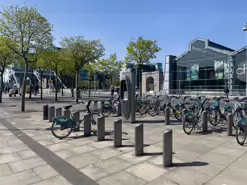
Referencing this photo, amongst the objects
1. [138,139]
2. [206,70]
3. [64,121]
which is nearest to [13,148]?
[64,121]

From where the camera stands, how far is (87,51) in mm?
16188

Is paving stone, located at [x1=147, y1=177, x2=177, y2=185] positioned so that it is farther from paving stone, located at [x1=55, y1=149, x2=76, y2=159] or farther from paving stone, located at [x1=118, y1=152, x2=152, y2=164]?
paving stone, located at [x1=55, y1=149, x2=76, y2=159]

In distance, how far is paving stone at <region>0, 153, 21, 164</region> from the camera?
413cm

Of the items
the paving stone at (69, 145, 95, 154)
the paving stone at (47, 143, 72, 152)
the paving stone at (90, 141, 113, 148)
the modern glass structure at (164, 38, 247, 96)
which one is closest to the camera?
the paving stone at (69, 145, 95, 154)

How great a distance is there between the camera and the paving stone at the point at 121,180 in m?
3.11

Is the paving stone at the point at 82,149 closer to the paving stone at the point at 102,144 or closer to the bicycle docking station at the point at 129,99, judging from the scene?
the paving stone at the point at 102,144

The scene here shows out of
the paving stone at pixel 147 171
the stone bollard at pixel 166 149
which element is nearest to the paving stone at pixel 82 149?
the paving stone at pixel 147 171

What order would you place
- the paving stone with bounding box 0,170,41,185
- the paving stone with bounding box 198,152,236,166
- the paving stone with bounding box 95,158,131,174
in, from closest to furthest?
the paving stone with bounding box 0,170,41,185, the paving stone with bounding box 95,158,131,174, the paving stone with bounding box 198,152,236,166

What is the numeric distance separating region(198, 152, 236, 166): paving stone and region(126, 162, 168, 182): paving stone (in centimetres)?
107

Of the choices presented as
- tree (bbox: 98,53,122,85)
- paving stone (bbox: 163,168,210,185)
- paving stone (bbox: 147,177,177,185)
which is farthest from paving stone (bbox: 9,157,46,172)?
tree (bbox: 98,53,122,85)

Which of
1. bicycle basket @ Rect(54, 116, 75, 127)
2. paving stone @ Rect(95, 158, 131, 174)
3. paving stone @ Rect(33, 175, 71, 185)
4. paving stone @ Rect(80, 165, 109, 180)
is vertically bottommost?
paving stone @ Rect(33, 175, 71, 185)

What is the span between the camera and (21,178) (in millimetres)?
3322

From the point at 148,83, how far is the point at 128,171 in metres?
37.6

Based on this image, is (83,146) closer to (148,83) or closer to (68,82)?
(148,83)
